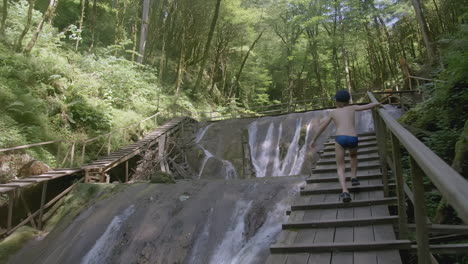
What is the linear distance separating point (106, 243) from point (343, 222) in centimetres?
590

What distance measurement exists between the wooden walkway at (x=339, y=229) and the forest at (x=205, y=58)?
1.37m

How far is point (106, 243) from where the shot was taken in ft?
24.0

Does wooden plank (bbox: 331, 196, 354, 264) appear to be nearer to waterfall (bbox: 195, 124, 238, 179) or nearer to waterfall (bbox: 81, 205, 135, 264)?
waterfall (bbox: 81, 205, 135, 264)

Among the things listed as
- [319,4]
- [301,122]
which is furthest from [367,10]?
[301,122]

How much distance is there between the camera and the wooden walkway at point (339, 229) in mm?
2795

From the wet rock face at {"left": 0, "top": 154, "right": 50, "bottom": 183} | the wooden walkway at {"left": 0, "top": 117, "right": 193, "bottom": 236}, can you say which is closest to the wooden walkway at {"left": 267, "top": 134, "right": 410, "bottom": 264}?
the wooden walkway at {"left": 0, "top": 117, "right": 193, "bottom": 236}

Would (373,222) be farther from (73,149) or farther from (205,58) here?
(205,58)

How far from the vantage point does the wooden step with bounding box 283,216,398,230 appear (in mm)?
3319

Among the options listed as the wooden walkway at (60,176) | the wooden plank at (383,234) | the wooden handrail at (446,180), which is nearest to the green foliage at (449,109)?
the wooden plank at (383,234)

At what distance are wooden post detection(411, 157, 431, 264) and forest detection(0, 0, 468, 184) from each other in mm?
2765

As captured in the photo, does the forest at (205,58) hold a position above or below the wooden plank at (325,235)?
above

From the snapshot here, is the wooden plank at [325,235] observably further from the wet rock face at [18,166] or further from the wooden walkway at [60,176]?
the wet rock face at [18,166]

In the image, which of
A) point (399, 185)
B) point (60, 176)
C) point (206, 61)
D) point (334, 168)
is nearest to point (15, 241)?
point (60, 176)

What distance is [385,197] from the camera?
4066mm
